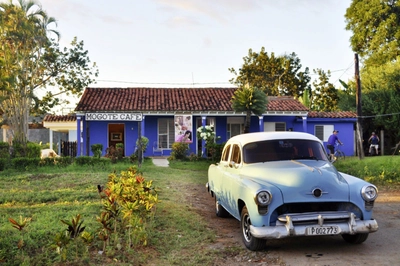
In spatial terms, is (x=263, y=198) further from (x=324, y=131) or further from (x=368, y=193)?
(x=324, y=131)

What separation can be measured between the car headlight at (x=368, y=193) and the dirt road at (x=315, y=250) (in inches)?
27.8

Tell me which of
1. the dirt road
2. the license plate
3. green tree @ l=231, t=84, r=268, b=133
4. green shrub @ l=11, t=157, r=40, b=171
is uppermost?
green tree @ l=231, t=84, r=268, b=133

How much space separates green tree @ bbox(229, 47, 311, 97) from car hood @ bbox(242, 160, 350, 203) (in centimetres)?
3525

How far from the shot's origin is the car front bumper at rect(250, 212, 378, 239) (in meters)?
5.44

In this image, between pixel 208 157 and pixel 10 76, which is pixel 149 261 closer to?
pixel 208 157

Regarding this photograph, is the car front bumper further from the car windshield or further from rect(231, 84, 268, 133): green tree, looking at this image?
rect(231, 84, 268, 133): green tree

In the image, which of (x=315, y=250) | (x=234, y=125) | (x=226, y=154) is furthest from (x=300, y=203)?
(x=234, y=125)

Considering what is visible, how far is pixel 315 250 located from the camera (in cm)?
585

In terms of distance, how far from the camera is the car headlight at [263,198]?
5.52 metres

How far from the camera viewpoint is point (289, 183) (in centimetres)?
575

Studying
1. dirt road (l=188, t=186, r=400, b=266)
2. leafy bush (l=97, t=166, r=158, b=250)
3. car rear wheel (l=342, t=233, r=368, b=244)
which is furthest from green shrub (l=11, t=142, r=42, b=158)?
car rear wheel (l=342, t=233, r=368, b=244)

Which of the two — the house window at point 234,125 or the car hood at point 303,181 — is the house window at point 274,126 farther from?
the car hood at point 303,181

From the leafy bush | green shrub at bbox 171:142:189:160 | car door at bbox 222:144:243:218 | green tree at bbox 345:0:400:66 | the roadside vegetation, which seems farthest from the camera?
green tree at bbox 345:0:400:66

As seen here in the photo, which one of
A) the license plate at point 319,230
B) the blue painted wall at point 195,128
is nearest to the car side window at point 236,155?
the license plate at point 319,230
